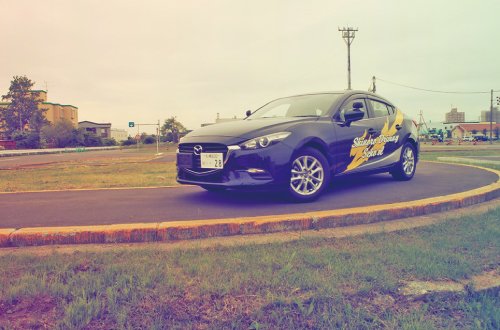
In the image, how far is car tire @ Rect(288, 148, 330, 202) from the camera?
16.2ft

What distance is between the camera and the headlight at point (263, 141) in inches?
185

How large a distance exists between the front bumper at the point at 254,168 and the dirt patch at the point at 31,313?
8.59ft

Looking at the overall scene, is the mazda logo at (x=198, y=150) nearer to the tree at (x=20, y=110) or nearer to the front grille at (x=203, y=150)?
the front grille at (x=203, y=150)

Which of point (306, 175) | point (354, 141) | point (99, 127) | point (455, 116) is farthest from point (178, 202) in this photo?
point (455, 116)

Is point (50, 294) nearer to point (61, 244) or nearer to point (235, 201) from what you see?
point (61, 244)

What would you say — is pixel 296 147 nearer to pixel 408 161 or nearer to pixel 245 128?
pixel 245 128

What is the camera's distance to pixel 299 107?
6047 mm

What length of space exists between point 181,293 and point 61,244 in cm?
183

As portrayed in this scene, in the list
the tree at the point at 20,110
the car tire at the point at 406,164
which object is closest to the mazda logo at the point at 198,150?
the car tire at the point at 406,164

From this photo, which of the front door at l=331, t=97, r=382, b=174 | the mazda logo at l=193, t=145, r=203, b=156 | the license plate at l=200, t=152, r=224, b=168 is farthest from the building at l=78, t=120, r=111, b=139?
the license plate at l=200, t=152, r=224, b=168

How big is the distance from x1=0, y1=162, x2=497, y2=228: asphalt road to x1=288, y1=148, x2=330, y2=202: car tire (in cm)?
16

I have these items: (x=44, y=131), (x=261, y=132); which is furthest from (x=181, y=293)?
(x=44, y=131)

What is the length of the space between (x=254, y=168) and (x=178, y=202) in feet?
4.25

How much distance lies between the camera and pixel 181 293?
237 centimetres
